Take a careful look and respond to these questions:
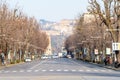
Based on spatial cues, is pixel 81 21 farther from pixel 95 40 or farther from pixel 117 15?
pixel 117 15

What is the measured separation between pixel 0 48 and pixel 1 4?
8764mm

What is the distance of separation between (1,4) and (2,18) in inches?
293

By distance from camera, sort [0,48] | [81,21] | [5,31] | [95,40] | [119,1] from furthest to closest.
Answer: [81,21] → [95,40] → [0,48] → [5,31] → [119,1]

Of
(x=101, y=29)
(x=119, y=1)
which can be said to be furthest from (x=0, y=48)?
(x=119, y=1)

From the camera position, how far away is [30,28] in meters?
140

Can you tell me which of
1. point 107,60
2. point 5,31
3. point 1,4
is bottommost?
point 107,60

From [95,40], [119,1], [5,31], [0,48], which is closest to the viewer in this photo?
[119,1]

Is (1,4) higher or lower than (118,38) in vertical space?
higher

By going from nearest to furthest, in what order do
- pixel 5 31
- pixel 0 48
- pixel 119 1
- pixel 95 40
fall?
pixel 119 1
pixel 5 31
pixel 0 48
pixel 95 40

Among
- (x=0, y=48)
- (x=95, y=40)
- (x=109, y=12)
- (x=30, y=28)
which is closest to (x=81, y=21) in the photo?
(x=30, y=28)

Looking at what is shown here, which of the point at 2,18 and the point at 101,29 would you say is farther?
the point at 101,29

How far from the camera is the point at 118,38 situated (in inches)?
3022

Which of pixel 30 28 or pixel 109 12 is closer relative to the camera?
pixel 109 12

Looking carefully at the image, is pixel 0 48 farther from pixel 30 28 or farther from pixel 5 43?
pixel 30 28
